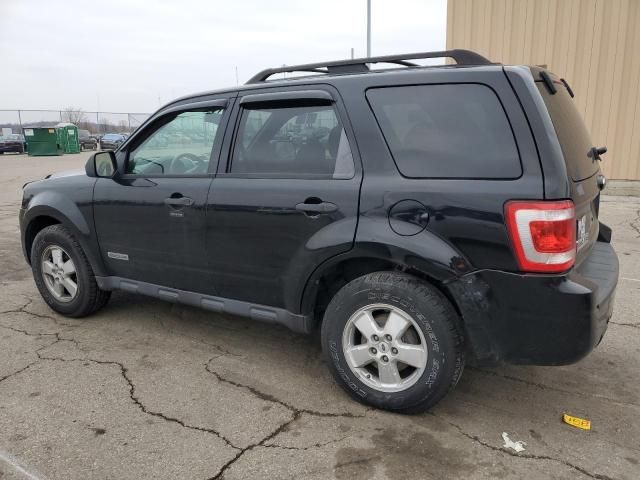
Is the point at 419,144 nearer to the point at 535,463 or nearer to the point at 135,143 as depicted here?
the point at 535,463

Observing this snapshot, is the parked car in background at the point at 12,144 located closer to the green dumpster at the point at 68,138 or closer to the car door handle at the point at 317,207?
the green dumpster at the point at 68,138

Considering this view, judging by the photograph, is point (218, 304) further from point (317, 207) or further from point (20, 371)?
point (20, 371)

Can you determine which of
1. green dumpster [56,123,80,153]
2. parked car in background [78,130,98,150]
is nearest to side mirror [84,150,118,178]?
green dumpster [56,123,80,153]

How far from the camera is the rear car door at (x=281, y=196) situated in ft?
9.73

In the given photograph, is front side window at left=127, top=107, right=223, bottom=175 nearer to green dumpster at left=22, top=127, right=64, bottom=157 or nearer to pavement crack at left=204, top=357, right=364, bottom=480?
pavement crack at left=204, top=357, right=364, bottom=480

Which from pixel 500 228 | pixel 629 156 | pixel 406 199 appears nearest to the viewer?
pixel 500 228

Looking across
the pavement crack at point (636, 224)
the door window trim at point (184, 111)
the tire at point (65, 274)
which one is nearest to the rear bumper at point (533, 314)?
the door window trim at point (184, 111)

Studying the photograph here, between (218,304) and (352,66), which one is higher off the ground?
(352,66)

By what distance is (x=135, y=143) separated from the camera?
3.94 m

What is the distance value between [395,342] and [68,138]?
3512 cm

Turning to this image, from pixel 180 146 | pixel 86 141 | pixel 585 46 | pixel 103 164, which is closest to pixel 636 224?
pixel 585 46

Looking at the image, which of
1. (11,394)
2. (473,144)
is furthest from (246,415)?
(473,144)

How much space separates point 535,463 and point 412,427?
61 cm

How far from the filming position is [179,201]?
352 centimetres
